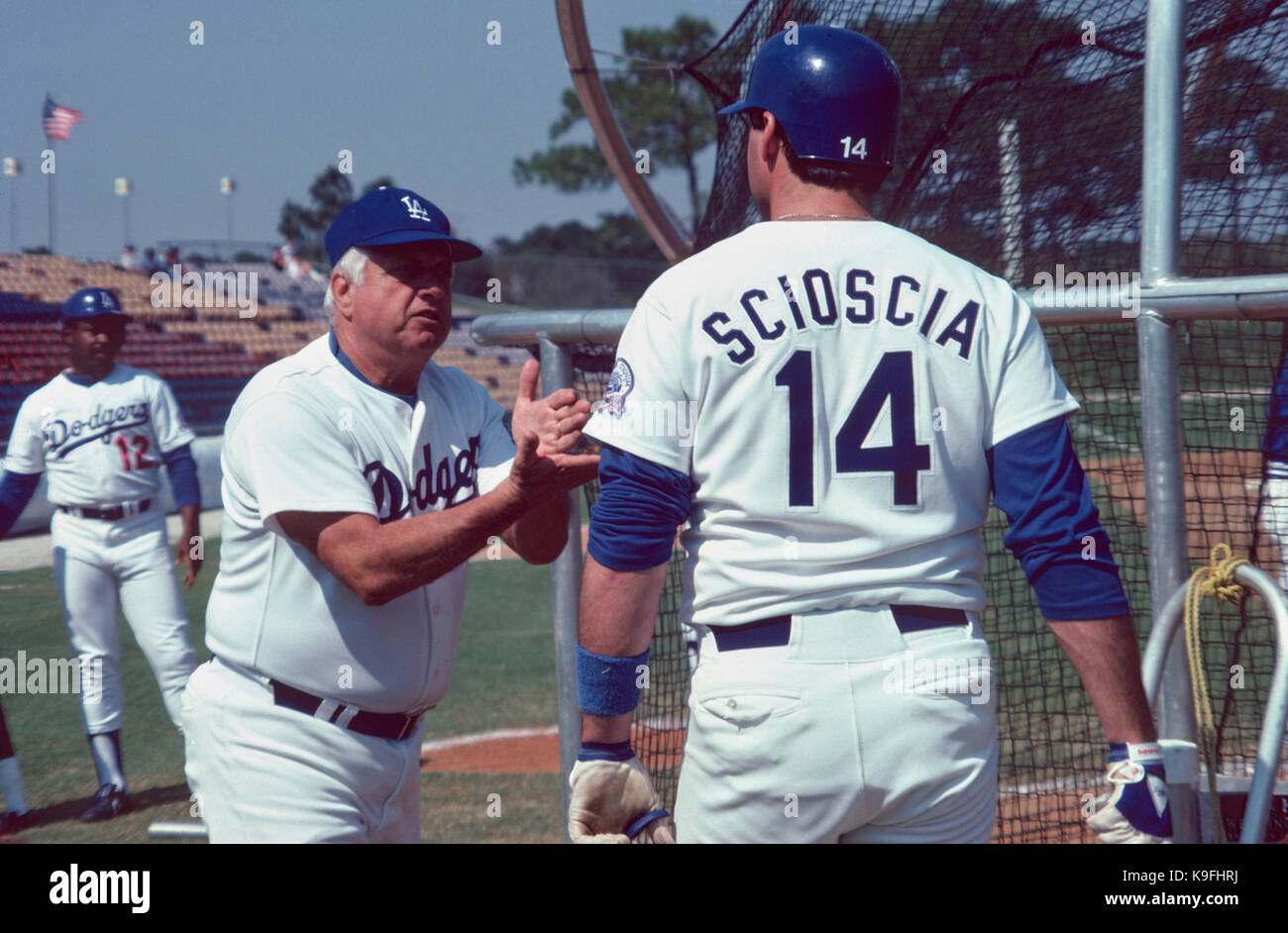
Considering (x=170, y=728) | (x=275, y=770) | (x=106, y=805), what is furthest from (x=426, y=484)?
(x=170, y=728)

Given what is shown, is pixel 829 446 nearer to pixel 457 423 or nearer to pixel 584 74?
pixel 457 423

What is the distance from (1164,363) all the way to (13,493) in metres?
4.70

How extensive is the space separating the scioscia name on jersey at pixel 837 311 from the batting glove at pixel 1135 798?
2.18 ft

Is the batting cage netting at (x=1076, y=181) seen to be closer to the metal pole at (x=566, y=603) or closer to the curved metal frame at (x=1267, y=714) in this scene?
the metal pole at (x=566, y=603)

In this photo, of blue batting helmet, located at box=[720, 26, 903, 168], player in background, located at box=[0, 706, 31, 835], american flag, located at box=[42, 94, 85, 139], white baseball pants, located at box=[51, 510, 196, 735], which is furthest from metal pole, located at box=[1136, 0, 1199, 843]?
american flag, located at box=[42, 94, 85, 139]

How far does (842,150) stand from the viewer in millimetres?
1884

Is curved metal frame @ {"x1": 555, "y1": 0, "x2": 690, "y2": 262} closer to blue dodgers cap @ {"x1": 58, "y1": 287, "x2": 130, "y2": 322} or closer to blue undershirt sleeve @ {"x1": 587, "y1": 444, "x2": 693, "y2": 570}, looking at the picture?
blue dodgers cap @ {"x1": 58, "y1": 287, "x2": 130, "y2": 322}

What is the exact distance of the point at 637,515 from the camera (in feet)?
5.87

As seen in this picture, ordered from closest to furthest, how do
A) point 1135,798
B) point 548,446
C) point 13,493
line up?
point 1135,798
point 548,446
point 13,493

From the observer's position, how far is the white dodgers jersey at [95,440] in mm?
5250

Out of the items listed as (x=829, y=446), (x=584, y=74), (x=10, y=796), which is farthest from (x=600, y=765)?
(x=10, y=796)

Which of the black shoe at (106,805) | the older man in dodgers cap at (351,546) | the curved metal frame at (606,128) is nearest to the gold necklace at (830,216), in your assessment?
the older man in dodgers cap at (351,546)

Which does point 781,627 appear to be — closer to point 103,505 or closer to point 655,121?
point 103,505

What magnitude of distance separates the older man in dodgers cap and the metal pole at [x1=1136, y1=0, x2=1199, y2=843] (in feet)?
3.82
